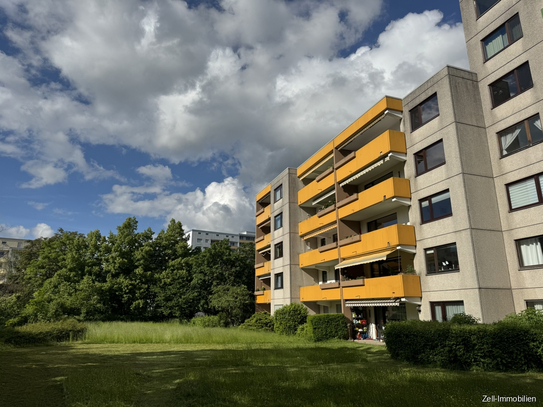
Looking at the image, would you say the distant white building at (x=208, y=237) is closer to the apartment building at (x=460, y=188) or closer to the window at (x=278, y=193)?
the window at (x=278, y=193)

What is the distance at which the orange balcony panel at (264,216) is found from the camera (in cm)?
4192

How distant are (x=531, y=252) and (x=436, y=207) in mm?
4784

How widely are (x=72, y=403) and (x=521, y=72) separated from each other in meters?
22.3

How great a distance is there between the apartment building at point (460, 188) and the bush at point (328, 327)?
125 centimetres

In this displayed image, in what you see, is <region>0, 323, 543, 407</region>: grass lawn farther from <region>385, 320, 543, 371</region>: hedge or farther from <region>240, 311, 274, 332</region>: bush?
<region>240, 311, 274, 332</region>: bush

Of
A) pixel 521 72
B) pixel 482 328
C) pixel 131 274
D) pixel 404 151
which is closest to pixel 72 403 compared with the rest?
pixel 482 328

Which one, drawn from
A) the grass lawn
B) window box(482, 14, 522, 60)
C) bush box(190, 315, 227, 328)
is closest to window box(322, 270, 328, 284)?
bush box(190, 315, 227, 328)

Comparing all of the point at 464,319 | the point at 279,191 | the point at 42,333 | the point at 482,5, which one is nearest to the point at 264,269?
the point at 279,191

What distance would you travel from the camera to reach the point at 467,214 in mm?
18516

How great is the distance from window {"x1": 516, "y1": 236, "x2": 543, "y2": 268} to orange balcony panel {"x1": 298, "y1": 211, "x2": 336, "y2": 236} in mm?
13073

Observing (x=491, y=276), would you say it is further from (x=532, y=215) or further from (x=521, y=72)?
(x=521, y=72)

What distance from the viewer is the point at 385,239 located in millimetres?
22484

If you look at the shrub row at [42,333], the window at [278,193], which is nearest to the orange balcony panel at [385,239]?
the window at [278,193]

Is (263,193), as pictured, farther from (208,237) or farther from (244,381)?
(208,237)
